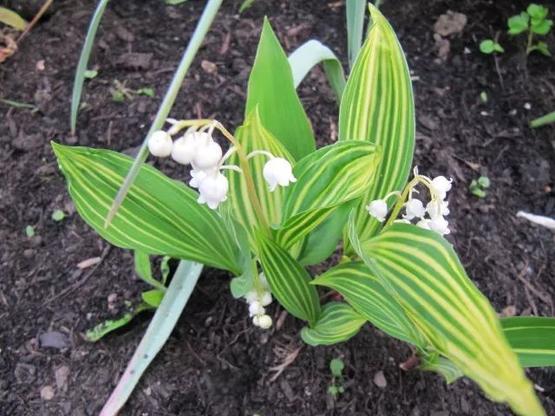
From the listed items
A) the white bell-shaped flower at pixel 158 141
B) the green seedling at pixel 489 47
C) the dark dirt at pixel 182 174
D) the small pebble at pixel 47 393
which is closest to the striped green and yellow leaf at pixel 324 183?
the white bell-shaped flower at pixel 158 141

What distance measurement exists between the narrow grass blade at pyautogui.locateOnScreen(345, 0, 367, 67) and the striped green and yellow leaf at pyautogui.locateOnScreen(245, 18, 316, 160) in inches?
4.8

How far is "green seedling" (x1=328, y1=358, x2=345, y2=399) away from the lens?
109 cm

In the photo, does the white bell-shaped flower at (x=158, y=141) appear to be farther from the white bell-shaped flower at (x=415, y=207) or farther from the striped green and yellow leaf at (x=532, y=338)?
the striped green and yellow leaf at (x=532, y=338)

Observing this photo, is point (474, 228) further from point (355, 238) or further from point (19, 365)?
point (19, 365)

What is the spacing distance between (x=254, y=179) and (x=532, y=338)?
44cm

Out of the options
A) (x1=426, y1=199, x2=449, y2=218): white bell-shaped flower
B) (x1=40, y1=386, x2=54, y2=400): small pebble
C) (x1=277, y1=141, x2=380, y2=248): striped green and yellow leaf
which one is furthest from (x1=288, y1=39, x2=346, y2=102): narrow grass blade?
(x1=40, y1=386, x2=54, y2=400): small pebble

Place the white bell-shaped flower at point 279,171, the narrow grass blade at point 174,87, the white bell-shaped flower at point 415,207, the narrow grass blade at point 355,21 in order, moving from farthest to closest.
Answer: the narrow grass blade at point 355,21 < the white bell-shaped flower at point 415,207 < the white bell-shaped flower at point 279,171 < the narrow grass blade at point 174,87

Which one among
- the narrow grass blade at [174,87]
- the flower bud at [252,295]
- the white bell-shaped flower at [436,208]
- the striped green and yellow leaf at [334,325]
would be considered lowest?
the striped green and yellow leaf at [334,325]

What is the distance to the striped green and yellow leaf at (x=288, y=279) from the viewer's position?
2.83ft

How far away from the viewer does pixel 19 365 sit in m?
1.13

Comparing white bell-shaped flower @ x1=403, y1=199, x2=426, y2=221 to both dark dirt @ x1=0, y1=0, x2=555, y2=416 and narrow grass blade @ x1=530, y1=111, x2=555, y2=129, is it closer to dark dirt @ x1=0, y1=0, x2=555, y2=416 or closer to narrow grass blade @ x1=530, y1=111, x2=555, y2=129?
dark dirt @ x1=0, y1=0, x2=555, y2=416

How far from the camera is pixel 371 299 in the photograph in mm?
819

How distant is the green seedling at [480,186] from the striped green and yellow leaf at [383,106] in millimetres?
424

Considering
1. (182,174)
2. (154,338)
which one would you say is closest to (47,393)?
(154,338)
